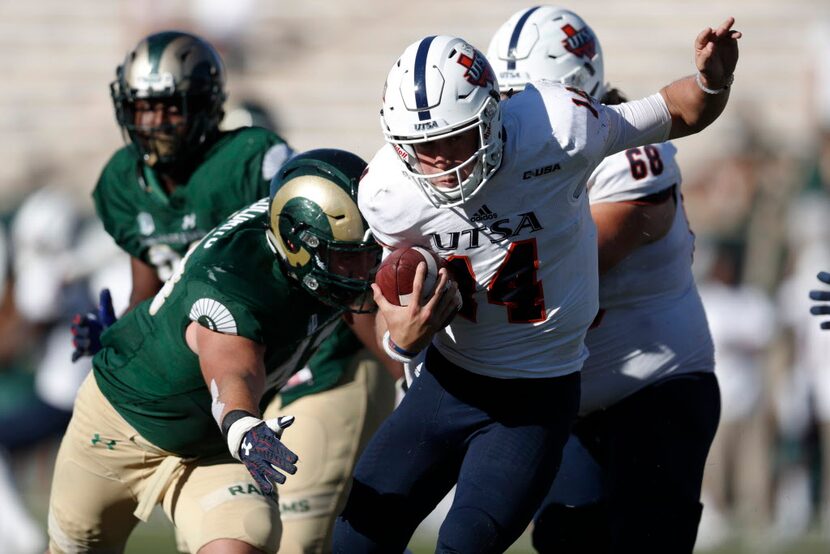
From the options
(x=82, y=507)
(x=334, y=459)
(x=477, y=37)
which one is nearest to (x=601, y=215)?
(x=334, y=459)

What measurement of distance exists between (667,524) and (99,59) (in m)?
10.00

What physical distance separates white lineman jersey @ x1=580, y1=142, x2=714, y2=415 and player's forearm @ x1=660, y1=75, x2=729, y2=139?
0.47 m

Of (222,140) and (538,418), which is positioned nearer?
(538,418)

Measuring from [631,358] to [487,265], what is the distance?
92 cm

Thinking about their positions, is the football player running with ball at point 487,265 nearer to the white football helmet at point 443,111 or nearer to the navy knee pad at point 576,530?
the white football helmet at point 443,111

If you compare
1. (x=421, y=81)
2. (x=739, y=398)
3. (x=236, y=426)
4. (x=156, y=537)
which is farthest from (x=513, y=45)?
(x=739, y=398)

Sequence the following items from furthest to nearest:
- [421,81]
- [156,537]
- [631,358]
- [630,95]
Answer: [630,95] < [156,537] < [631,358] < [421,81]

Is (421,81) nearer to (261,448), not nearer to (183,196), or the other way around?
(261,448)

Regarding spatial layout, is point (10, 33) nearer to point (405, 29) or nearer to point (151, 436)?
point (405, 29)

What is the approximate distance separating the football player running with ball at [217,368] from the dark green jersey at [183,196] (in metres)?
0.78

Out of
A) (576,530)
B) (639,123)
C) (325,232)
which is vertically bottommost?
(576,530)

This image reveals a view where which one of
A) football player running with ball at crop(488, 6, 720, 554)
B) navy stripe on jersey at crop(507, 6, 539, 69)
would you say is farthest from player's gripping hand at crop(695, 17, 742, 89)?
navy stripe on jersey at crop(507, 6, 539, 69)

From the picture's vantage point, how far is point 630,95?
447 inches

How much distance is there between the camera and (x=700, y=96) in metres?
3.60
